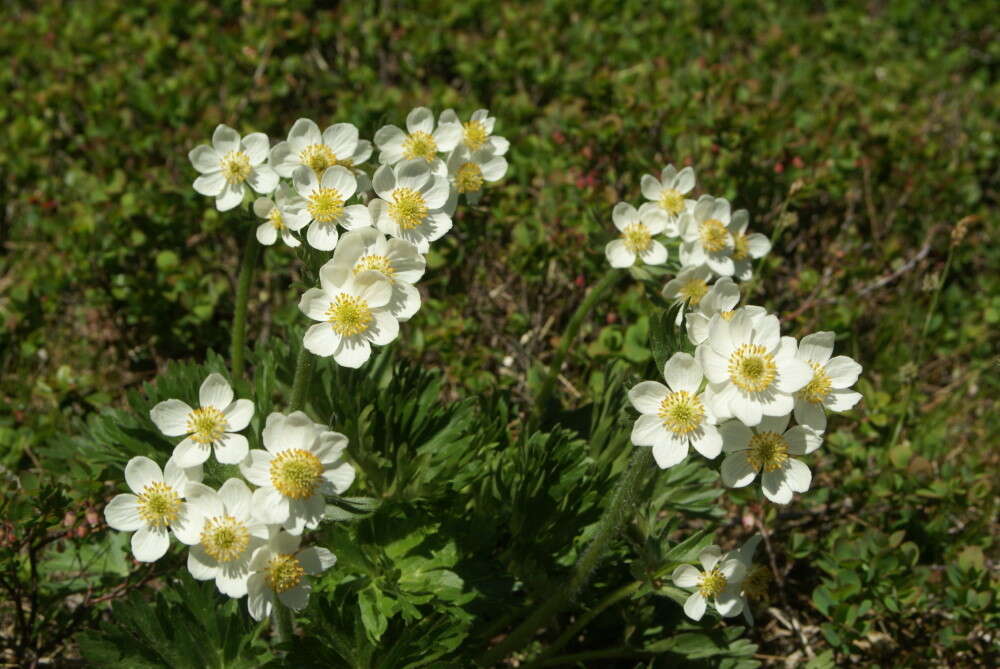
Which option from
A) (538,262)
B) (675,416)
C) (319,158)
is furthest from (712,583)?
(538,262)

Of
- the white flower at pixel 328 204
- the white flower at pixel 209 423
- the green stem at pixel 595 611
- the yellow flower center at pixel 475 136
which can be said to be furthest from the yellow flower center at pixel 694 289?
the white flower at pixel 209 423

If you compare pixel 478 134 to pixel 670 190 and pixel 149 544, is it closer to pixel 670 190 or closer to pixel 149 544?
pixel 670 190

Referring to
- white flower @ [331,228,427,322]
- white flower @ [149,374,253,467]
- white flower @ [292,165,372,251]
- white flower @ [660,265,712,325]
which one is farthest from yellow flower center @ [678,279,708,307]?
white flower @ [149,374,253,467]

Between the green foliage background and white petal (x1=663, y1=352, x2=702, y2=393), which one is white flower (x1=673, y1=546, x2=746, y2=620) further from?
white petal (x1=663, y1=352, x2=702, y2=393)

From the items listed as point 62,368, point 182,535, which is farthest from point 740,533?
point 62,368

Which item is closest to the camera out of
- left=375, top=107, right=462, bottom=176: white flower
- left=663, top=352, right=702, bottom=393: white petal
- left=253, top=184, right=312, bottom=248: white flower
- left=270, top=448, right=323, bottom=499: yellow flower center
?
left=270, top=448, right=323, bottom=499: yellow flower center
